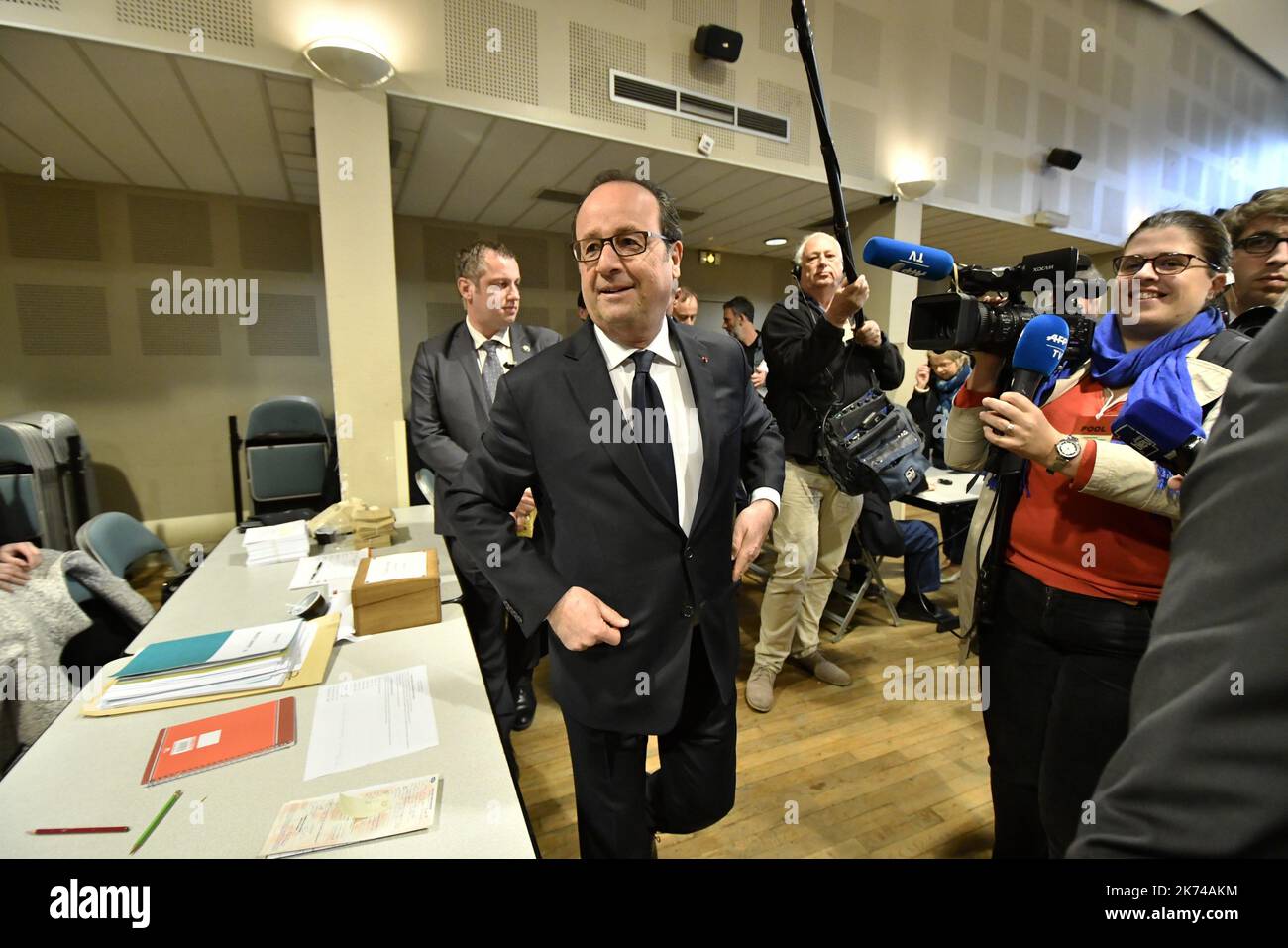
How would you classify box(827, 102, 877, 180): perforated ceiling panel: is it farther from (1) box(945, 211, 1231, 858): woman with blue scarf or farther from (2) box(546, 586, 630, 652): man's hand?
(2) box(546, 586, 630, 652): man's hand

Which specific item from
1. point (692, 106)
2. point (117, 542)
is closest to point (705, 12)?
point (692, 106)

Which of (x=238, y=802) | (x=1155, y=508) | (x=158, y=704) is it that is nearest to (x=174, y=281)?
(x=158, y=704)

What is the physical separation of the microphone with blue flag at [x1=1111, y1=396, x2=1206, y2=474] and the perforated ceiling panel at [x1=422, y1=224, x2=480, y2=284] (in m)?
6.22

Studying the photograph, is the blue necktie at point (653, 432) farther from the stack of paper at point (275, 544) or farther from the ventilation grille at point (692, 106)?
the ventilation grille at point (692, 106)

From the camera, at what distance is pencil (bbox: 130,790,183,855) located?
0.90 metres

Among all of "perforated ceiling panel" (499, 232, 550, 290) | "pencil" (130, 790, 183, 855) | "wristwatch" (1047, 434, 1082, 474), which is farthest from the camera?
"perforated ceiling panel" (499, 232, 550, 290)

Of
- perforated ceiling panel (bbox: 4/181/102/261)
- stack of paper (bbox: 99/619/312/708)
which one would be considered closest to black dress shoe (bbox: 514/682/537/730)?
stack of paper (bbox: 99/619/312/708)

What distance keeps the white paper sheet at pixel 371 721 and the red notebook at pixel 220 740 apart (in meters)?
0.07

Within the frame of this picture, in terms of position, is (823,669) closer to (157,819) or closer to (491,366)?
(491,366)

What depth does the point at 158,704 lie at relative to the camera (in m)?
1.29

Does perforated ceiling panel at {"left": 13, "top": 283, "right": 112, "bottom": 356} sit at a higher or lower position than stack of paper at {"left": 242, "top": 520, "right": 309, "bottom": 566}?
higher

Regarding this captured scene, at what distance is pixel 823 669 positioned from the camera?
3.02m

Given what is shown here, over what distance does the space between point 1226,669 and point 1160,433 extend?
3.46 ft
